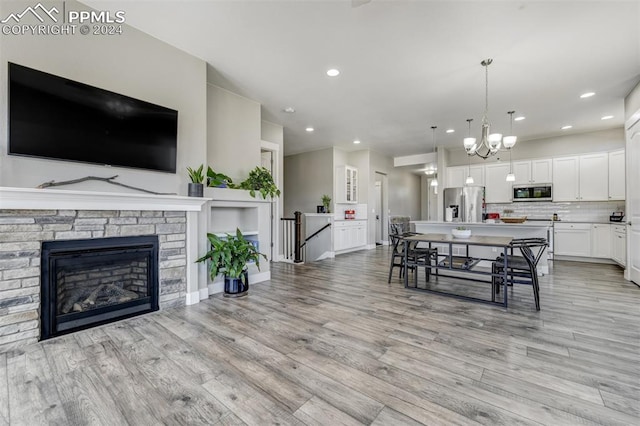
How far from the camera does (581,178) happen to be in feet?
20.4

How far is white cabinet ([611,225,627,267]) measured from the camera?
506 cm

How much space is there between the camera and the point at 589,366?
1.92 m

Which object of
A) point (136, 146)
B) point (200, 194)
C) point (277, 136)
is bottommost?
point (200, 194)

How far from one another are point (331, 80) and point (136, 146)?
2.60 metres

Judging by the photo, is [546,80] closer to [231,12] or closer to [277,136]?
[231,12]

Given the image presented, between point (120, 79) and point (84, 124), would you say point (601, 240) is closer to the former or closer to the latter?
point (120, 79)

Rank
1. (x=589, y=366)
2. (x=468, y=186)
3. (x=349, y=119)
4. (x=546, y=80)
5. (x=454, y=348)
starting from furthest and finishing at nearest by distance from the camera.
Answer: (x=468, y=186) < (x=349, y=119) < (x=546, y=80) < (x=454, y=348) < (x=589, y=366)

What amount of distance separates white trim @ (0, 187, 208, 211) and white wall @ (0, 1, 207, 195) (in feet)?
0.65

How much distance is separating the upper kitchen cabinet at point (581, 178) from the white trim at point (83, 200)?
7.86 metres

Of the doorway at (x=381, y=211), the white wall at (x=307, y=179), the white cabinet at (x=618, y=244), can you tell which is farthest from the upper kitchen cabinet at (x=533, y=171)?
the white wall at (x=307, y=179)

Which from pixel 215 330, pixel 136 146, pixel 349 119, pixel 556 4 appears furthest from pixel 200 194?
pixel 556 4

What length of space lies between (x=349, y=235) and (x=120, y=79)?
5.90 metres

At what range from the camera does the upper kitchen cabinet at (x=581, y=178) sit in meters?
6.00

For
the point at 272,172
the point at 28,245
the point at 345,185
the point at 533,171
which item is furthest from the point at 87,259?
the point at 533,171
